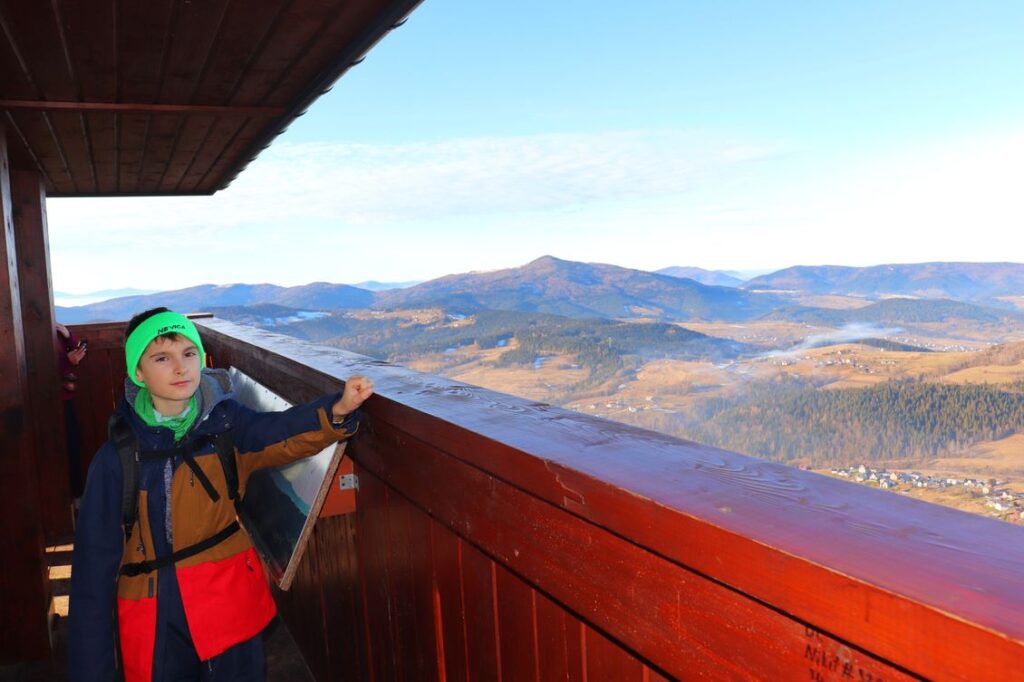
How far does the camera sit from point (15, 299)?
339cm

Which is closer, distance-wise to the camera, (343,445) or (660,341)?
(343,445)

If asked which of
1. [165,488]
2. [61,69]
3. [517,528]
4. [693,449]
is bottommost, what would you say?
[165,488]

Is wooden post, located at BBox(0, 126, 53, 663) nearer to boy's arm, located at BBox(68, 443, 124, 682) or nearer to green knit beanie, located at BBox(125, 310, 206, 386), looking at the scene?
green knit beanie, located at BBox(125, 310, 206, 386)

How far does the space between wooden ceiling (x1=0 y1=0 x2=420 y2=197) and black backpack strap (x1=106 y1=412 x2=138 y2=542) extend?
159cm

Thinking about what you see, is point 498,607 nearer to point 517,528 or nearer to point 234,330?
point 517,528

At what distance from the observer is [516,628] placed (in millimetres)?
1289

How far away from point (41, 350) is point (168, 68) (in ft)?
9.43

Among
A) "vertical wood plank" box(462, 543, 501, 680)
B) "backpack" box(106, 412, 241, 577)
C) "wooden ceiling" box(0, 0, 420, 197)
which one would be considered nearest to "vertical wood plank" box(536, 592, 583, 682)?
"vertical wood plank" box(462, 543, 501, 680)

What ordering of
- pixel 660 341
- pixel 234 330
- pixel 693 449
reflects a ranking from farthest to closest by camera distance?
pixel 660 341, pixel 234 330, pixel 693 449

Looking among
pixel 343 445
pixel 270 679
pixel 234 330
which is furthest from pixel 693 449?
pixel 234 330

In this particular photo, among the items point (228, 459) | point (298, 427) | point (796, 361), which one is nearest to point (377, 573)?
point (298, 427)

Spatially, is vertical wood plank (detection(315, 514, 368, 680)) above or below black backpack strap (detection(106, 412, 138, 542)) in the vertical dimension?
below

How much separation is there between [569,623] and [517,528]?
0.18 m

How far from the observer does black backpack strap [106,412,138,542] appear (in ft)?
6.36
